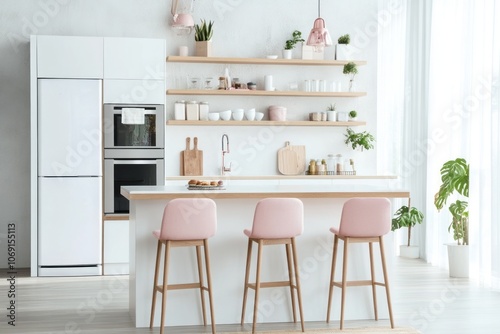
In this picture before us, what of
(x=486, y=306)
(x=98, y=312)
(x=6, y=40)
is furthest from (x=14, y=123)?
(x=486, y=306)

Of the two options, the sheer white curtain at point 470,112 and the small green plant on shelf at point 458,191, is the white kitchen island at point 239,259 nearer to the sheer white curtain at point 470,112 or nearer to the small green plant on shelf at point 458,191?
the sheer white curtain at point 470,112

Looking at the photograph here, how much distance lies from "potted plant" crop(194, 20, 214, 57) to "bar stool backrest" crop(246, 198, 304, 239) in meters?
3.52

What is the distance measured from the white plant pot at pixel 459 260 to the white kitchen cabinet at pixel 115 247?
10.8ft

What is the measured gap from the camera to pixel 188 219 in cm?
510

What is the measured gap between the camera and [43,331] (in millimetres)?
5340

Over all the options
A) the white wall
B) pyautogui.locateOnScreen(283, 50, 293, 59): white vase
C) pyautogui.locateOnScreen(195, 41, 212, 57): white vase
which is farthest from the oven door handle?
pyautogui.locateOnScreen(283, 50, 293, 59): white vase

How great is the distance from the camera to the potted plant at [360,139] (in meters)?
8.67

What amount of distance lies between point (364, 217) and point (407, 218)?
3.29 meters

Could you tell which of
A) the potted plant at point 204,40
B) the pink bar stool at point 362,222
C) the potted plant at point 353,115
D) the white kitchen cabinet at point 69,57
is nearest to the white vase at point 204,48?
the potted plant at point 204,40

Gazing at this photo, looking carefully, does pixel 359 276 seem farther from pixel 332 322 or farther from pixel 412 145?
pixel 412 145

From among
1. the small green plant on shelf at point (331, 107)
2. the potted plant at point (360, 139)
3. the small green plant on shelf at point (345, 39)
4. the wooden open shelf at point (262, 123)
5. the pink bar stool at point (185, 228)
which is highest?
the small green plant on shelf at point (345, 39)

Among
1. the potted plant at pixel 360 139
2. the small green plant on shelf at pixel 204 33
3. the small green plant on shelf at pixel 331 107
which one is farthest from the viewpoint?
the small green plant on shelf at pixel 331 107

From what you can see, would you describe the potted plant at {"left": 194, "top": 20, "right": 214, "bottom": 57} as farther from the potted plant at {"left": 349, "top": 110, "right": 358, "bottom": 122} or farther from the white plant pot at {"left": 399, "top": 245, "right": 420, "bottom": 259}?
the white plant pot at {"left": 399, "top": 245, "right": 420, "bottom": 259}

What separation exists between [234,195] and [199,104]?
3.22 metres
